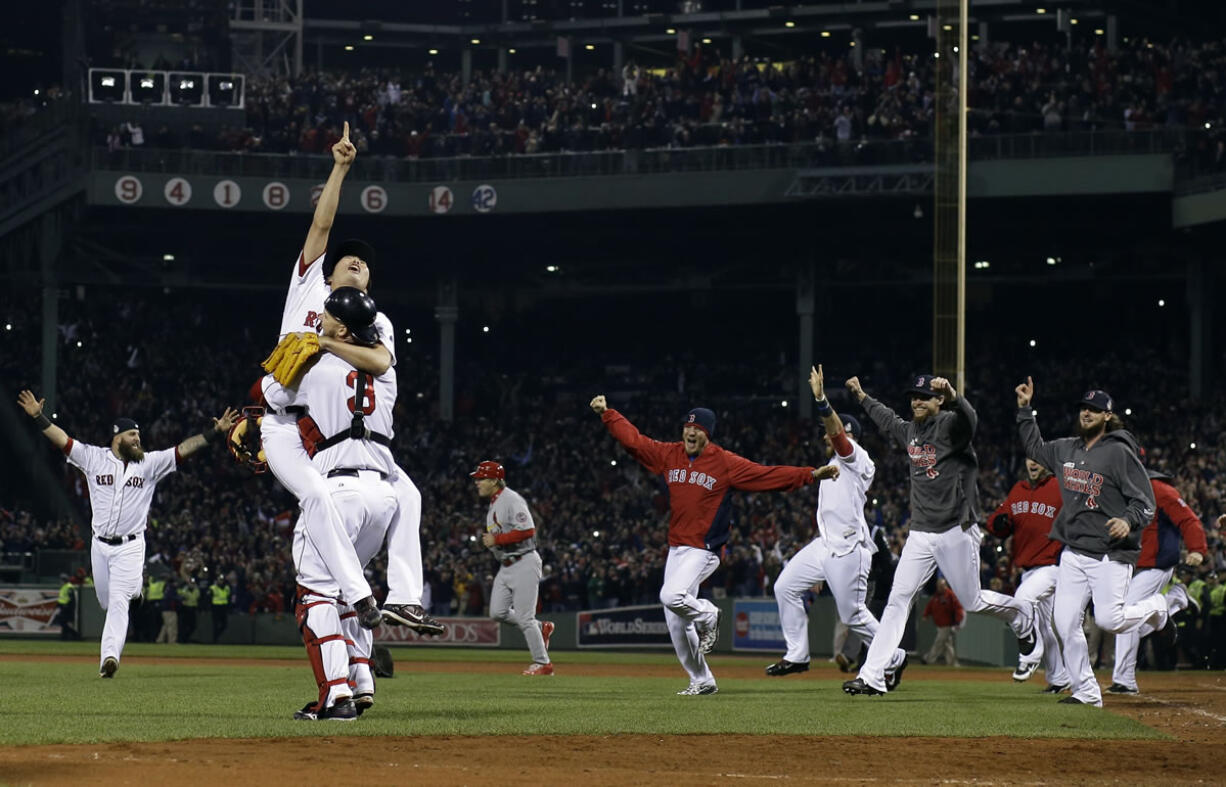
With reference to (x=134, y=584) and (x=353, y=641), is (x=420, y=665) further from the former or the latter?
(x=353, y=641)

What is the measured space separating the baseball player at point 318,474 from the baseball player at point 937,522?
467cm

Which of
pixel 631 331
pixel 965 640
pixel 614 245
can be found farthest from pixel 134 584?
pixel 631 331

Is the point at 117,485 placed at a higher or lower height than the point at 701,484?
lower

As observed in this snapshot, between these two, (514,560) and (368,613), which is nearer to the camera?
(368,613)

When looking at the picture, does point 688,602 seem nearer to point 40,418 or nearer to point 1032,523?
point 1032,523

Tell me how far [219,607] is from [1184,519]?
73.0 feet

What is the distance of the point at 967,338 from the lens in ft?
148

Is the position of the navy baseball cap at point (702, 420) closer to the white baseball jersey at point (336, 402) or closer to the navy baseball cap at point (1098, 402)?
the navy baseball cap at point (1098, 402)

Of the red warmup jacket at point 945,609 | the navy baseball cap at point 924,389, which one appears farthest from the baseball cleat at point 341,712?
the red warmup jacket at point 945,609

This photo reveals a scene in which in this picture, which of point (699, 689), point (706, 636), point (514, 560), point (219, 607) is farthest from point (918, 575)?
point (219, 607)

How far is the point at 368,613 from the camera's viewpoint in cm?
976

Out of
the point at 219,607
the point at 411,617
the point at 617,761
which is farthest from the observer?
the point at 219,607

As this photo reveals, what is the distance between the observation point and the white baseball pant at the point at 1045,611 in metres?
15.3

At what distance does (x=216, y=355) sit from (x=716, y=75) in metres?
15.2
